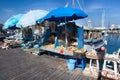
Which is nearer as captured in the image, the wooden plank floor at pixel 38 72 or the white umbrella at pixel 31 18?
the wooden plank floor at pixel 38 72

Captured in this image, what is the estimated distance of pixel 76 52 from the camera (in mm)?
7359

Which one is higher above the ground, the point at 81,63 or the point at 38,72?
the point at 81,63

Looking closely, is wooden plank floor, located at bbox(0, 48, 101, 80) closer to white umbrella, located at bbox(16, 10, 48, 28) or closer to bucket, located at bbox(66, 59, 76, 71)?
bucket, located at bbox(66, 59, 76, 71)

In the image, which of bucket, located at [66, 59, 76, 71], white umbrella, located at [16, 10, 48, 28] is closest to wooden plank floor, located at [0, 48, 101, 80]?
bucket, located at [66, 59, 76, 71]

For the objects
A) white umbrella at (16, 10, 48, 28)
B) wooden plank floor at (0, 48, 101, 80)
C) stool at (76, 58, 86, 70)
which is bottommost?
wooden plank floor at (0, 48, 101, 80)

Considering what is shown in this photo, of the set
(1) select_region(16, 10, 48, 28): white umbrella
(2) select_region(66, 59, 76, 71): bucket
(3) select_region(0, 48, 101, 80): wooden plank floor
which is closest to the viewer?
(3) select_region(0, 48, 101, 80): wooden plank floor

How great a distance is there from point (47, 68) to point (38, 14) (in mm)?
4623

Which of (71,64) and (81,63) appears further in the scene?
(81,63)

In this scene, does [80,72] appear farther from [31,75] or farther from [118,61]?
[31,75]

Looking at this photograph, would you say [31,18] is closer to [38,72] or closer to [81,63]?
[38,72]

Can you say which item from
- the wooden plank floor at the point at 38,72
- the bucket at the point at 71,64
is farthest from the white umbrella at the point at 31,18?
the bucket at the point at 71,64

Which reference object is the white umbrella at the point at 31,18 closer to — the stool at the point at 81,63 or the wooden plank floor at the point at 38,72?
the wooden plank floor at the point at 38,72

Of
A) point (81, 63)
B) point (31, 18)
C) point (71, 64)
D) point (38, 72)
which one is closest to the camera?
point (38, 72)

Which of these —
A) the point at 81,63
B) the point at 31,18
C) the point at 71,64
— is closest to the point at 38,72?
the point at 71,64
